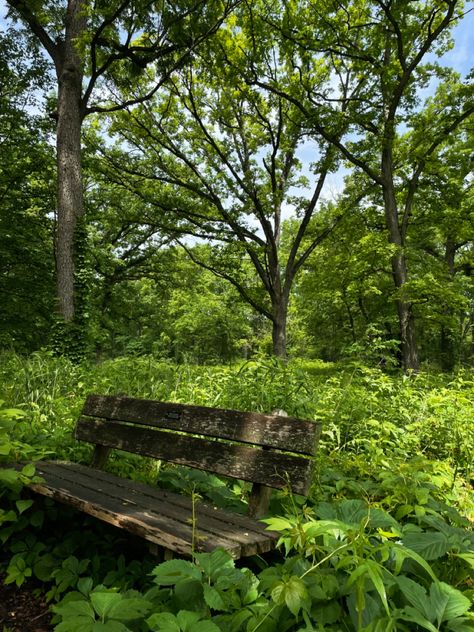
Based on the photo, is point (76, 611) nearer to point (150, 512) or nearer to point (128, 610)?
point (128, 610)

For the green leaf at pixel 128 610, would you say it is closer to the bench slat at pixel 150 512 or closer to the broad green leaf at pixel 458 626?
the bench slat at pixel 150 512

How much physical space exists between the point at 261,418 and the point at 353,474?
1.28 metres

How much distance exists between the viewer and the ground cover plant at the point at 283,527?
134 centimetres

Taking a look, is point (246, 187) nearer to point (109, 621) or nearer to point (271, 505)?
point (271, 505)

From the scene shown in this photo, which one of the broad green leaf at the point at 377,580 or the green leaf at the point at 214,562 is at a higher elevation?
the broad green leaf at the point at 377,580

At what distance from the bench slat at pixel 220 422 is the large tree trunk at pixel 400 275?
28.6 feet

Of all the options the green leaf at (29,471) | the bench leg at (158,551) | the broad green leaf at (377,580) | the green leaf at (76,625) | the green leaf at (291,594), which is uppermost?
the broad green leaf at (377,580)

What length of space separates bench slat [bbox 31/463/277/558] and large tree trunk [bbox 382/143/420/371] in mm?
9108

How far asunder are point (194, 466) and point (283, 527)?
1.31 m

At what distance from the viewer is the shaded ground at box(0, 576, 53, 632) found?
79.4 inches

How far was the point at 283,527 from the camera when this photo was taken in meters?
1.46

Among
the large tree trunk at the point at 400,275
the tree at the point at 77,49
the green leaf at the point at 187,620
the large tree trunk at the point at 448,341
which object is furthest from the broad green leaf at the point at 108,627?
the large tree trunk at the point at 448,341

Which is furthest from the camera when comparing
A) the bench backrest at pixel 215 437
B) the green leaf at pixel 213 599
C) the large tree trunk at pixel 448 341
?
the large tree trunk at pixel 448 341

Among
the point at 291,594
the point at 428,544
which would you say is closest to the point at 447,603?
the point at 428,544
